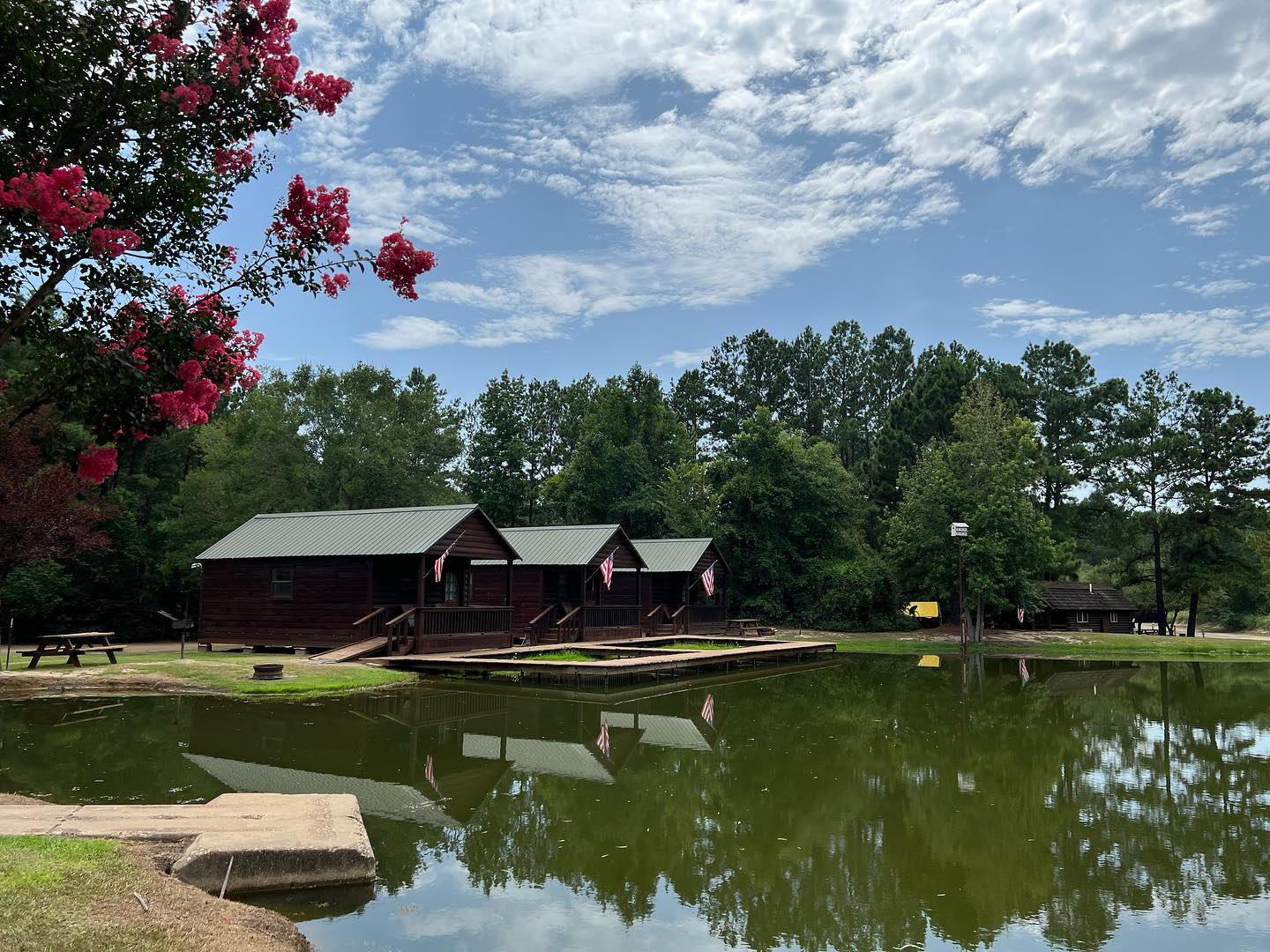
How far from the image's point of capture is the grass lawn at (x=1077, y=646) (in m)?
33.2

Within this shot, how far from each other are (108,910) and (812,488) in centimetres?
4020

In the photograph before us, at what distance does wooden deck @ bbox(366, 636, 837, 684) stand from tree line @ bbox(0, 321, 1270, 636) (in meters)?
11.0

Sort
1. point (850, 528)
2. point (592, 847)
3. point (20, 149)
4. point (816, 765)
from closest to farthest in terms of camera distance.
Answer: point (20, 149) < point (592, 847) < point (816, 765) < point (850, 528)

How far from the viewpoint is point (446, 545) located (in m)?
24.7

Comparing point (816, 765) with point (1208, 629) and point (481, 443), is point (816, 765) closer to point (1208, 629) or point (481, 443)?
point (481, 443)

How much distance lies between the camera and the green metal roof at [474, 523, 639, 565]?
102 feet

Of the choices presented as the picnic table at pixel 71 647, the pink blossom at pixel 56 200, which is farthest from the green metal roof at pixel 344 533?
the pink blossom at pixel 56 200

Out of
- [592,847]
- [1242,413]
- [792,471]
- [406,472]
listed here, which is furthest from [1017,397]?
[592,847]

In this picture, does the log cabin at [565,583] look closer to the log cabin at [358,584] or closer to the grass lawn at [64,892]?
the log cabin at [358,584]

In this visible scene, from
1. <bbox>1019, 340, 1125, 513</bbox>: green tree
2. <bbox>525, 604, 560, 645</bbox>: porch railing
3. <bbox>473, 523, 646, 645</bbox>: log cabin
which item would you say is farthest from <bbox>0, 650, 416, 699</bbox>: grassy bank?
<bbox>1019, 340, 1125, 513</bbox>: green tree

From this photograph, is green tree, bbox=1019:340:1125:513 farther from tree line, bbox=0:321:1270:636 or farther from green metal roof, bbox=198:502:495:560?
green metal roof, bbox=198:502:495:560

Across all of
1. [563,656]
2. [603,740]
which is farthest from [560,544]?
[603,740]

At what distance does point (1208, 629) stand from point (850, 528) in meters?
26.3

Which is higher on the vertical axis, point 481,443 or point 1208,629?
point 481,443
